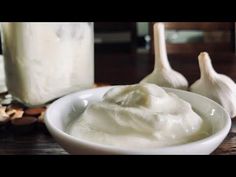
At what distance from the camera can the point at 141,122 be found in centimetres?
40

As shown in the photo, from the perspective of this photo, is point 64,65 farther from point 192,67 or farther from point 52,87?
point 192,67

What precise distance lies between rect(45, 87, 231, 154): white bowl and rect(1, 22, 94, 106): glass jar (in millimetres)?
93

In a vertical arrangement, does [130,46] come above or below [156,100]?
below

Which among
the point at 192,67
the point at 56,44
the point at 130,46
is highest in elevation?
the point at 56,44

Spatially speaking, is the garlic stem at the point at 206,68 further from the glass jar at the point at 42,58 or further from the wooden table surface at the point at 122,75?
the glass jar at the point at 42,58

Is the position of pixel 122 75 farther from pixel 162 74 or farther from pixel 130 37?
pixel 130 37

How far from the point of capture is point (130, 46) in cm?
180

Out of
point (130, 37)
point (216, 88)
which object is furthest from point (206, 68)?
point (130, 37)

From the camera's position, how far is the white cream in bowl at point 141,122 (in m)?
0.39

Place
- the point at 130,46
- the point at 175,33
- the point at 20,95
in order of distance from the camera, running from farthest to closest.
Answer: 1. the point at 175,33
2. the point at 130,46
3. the point at 20,95

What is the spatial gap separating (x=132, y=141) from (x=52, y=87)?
0.85ft

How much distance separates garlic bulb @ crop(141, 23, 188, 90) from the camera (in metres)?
0.62

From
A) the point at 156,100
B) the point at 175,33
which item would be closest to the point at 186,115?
the point at 156,100

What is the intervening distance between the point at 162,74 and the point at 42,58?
0.61 feet
